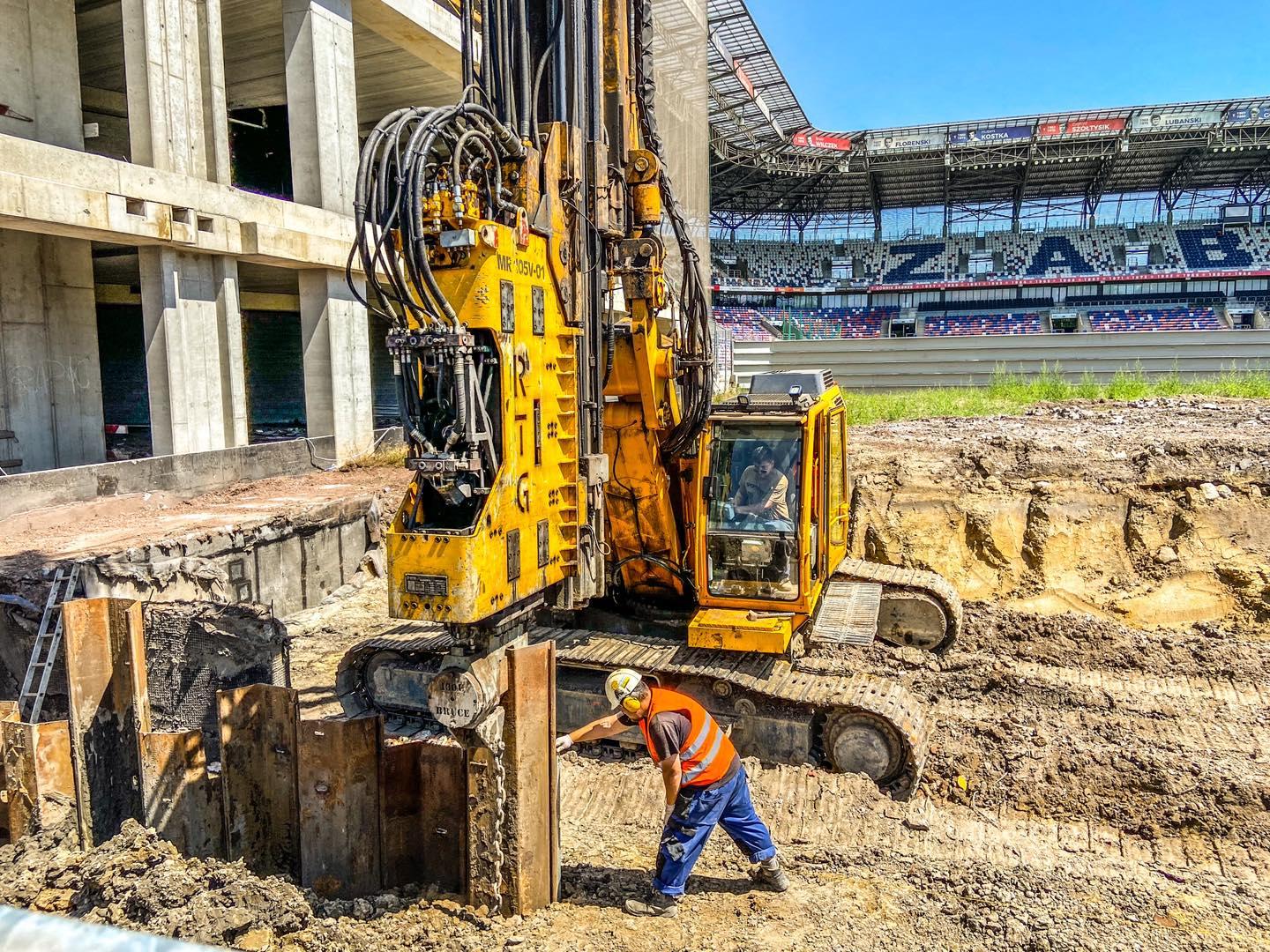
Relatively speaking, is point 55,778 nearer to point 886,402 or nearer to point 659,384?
point 659,384

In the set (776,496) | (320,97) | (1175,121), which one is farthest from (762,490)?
(1175,121)

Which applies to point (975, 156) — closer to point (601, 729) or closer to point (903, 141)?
point (903, 141)

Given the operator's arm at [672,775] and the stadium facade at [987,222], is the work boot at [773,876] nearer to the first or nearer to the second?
the operator's arm at [672,775]

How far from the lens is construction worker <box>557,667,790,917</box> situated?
5.12m

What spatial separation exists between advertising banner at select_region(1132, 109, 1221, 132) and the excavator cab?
141ft

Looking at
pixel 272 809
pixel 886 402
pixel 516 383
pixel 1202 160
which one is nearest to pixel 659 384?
pixel 516 383

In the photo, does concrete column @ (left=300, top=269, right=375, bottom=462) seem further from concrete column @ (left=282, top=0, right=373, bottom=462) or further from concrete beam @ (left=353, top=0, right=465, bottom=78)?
concrete beam @ (left=353, top=0, right=465, bottom=78)

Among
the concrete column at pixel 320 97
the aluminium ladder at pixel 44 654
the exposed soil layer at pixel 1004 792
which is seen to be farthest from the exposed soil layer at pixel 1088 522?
the concrete column at pixel 320 97

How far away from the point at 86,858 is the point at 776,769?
15.2ft

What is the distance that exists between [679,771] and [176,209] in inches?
558

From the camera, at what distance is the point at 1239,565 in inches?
462

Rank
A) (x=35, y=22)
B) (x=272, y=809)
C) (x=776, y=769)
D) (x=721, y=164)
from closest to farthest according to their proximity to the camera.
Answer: (x=272, y=809), (x=776, y=769), (x=35, y=22), (x=721, y=164)

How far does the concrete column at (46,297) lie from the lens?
52.0 ft

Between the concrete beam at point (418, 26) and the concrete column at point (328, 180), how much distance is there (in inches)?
29.3
